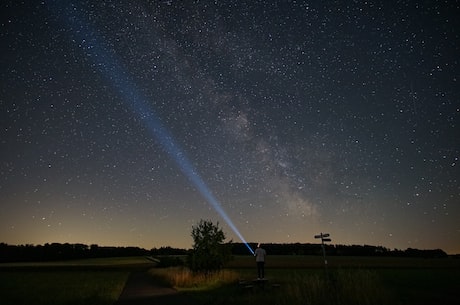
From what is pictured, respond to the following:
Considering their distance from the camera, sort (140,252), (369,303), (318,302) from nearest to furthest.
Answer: (369,303)
(318,302)
(140,252)

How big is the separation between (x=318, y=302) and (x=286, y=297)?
79.5 inches

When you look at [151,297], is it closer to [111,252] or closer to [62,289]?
[62,289]

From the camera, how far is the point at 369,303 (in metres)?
12.2

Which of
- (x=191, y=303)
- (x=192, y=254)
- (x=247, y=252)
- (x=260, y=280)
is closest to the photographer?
(x=191, y=303)

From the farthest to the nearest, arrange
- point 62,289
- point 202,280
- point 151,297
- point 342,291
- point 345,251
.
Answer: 1. point 345,251
2. point 202,280
3. point 62,289
4. point 151,297
5. point 342,291

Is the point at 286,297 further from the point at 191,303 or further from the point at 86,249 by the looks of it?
the point at 86,249

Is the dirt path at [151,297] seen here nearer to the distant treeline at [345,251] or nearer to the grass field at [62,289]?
the grass field at [62,289]

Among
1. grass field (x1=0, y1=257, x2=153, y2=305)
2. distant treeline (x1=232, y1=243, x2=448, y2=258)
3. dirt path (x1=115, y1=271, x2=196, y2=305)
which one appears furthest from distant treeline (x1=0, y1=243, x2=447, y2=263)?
dirt path (x1=115, y1=271, x2=196, y2=305)

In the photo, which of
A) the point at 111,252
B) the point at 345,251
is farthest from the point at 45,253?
the point at 345,251

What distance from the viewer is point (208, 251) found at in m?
30.1

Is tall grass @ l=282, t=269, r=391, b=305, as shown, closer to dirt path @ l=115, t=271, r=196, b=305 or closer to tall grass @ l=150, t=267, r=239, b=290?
dirt path @ l=115, t=271, r=196, b=305

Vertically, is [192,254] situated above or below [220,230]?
below

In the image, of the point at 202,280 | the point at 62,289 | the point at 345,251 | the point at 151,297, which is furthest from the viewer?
the point at 345,251

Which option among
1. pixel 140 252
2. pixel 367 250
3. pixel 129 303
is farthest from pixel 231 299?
pixel 140 252
